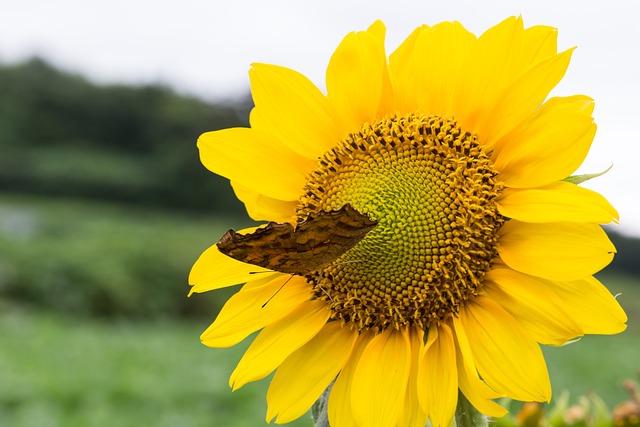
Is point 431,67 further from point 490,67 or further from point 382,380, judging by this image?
point 382,380

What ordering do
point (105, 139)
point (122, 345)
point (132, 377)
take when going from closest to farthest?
point (132, 377)
point (122, 345)
point (105, 139)

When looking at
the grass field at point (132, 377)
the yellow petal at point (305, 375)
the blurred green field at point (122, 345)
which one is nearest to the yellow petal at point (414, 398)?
the yellow petal at point (305, 375)

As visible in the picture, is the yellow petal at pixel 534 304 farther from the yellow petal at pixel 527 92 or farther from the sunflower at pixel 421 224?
the yellow petal at pixel 527 92

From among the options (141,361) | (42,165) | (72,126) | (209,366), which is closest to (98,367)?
(141,361)

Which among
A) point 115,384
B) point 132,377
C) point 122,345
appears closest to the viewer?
point 115,384

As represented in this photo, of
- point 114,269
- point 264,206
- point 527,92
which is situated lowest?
point 527,92

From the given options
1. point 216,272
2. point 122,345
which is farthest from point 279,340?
point 122,345

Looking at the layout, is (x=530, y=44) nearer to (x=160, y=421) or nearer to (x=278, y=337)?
(x=278, y=337)
